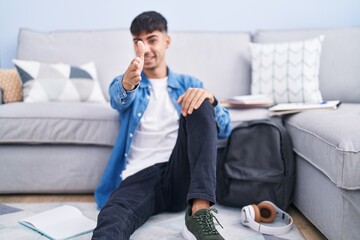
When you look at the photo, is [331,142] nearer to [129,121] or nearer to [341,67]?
[129,121]

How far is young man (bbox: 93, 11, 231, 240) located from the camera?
1.25m

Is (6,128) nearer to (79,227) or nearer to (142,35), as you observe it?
(79,227)

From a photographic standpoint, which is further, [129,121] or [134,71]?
[129,121]

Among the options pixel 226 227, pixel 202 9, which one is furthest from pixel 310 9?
pixel 226 227

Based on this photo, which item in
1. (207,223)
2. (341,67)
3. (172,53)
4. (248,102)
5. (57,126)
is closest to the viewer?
(207,223)

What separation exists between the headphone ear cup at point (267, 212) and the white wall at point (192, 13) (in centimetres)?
148

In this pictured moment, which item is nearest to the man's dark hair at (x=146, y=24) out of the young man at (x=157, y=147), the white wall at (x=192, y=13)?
the young man at (x=157, y=147)

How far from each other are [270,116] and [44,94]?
114cm

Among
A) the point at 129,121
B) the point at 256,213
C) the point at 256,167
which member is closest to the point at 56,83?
the point at 129,121

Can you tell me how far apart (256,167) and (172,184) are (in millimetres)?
390

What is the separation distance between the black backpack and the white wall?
1155mm

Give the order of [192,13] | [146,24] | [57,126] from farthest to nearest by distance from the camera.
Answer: [192,13] → [57,126] → [146,24]

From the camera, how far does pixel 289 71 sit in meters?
2.13

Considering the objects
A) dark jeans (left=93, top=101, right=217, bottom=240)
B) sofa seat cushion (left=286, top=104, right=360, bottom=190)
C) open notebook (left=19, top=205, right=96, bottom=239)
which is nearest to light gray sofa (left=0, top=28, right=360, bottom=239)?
sofa seat cushion (left=286, top=104, right=360, bottom=190)
